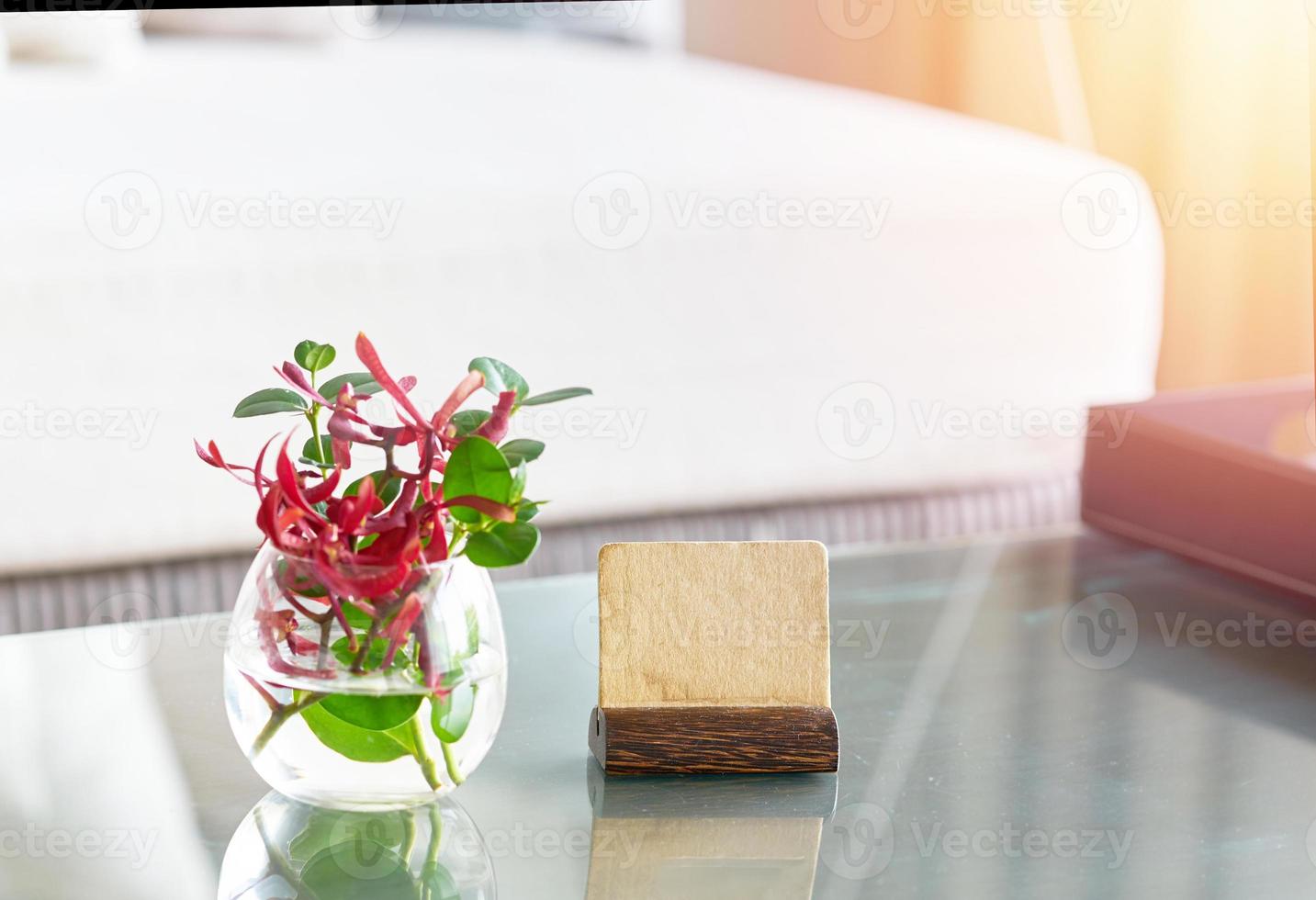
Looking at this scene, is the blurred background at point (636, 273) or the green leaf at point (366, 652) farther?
the blurred background at point (636, 273)

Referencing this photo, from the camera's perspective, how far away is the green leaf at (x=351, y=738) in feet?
1.94

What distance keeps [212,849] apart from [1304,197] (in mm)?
1809

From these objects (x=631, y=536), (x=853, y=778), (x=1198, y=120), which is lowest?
(x=631, y=536)

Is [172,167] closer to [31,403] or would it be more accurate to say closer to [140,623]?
[31,403]

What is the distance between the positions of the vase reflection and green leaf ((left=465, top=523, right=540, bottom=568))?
0.13 meters

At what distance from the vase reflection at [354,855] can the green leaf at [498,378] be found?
19 centimetres

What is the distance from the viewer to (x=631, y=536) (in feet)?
5.11

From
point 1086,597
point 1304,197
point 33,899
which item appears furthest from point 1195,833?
point 1304,197

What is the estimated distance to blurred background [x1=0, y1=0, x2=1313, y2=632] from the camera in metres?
1.39

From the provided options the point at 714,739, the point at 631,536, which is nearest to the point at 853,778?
the point at 714,739

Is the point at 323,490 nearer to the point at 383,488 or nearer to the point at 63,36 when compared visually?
the point at 383,488

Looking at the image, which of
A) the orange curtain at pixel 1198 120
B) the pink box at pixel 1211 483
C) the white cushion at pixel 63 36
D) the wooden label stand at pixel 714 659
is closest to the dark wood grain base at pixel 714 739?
the wooden label stand at pixel 714 659

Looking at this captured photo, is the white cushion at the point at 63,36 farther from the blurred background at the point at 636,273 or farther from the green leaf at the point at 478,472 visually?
the green leaf at the point at 478,472

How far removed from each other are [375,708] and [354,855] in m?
0.07
